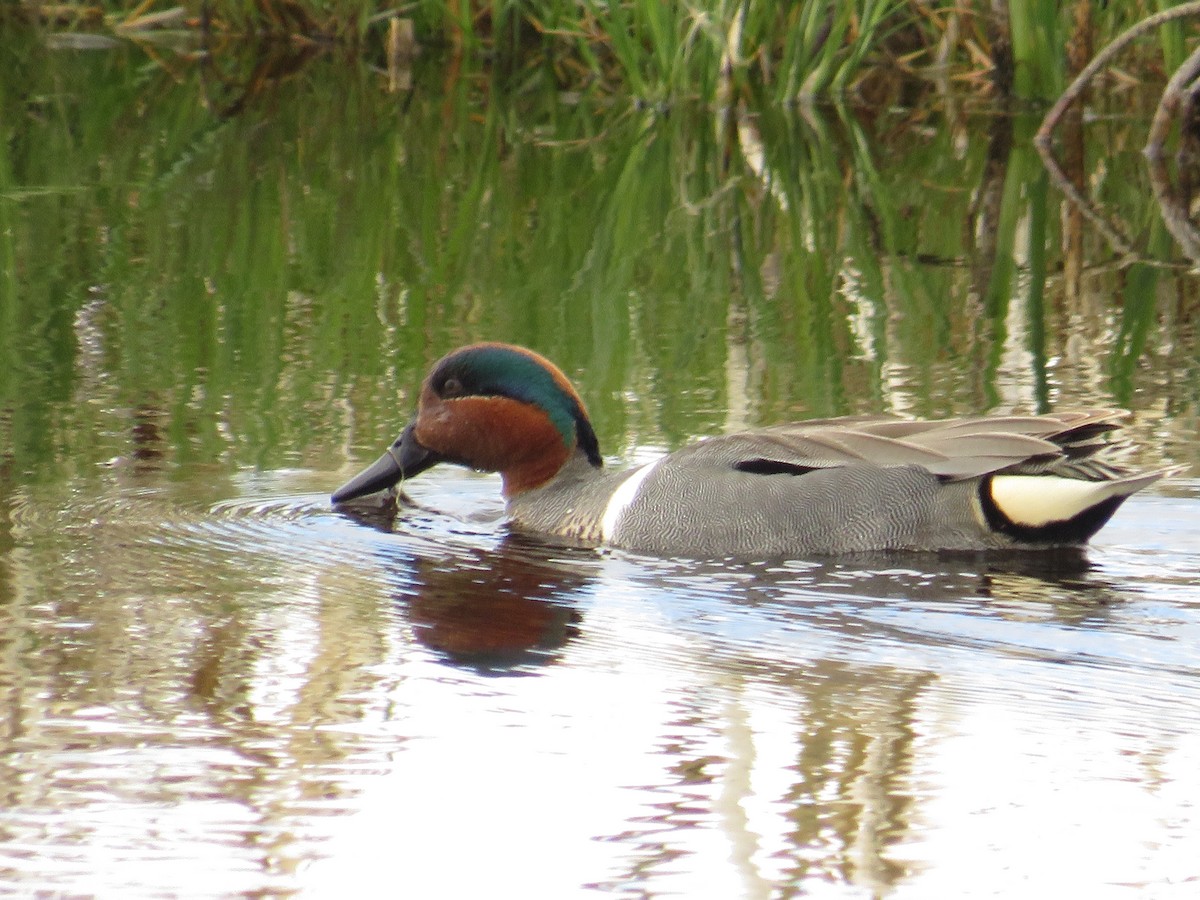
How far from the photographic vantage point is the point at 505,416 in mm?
5664

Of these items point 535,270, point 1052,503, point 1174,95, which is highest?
point 1174,95

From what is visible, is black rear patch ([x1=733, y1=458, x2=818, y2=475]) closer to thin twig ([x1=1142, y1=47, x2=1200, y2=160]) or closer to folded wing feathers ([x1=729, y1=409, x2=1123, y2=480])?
folded wing feathers ([x1=729, y1=409, x2=1123, y2=480])

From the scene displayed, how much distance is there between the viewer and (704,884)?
2922mm

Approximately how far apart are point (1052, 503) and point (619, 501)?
112cm

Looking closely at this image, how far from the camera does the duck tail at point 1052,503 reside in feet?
16.3

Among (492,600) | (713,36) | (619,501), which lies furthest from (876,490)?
(713,36)

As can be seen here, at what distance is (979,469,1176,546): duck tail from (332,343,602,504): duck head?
1169mm

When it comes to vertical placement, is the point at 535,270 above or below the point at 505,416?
above

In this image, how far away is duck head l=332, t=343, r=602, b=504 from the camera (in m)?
5.62

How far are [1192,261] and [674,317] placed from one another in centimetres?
267

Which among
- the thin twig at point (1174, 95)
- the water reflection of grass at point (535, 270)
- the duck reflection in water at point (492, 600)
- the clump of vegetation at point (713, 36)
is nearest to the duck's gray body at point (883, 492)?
the duck reflection in water at point (492, 600)

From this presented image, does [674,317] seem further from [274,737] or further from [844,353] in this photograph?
[274,737]

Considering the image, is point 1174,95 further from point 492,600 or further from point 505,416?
point 492,600

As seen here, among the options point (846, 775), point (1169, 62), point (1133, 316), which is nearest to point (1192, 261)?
point (1133, 316)
